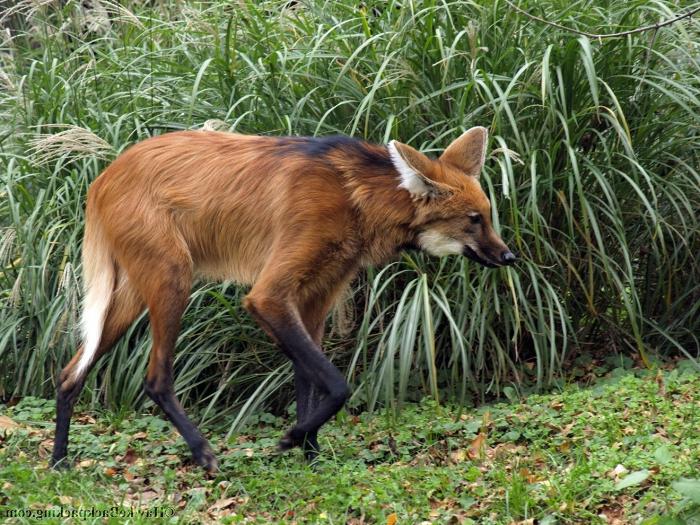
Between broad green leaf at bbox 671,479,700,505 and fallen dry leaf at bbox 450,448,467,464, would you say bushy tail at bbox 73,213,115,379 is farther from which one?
broad green leaf at bbox 671,479,700,505

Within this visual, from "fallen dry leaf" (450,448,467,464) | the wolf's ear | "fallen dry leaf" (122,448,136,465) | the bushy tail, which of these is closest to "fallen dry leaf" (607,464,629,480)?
"fallen dry leaf" (450,448,467,464)

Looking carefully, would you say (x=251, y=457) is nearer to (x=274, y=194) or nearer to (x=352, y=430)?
(x=352, y=430)

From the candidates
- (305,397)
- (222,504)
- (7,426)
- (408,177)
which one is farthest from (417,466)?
(7,426)

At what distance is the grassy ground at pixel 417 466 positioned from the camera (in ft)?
10.1

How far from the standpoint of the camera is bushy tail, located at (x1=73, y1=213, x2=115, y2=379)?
154 inches

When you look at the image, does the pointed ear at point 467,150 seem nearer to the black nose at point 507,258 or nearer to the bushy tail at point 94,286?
the black nose at point 507,258

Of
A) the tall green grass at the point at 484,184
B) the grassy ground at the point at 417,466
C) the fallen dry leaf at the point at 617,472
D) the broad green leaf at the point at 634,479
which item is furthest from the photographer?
the tall green grass at the point at 484,184

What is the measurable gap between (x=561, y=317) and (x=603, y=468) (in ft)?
4.17

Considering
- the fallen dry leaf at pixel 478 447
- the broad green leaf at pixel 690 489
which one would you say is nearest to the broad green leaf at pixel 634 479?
the broad green leaf at pixel 690 489

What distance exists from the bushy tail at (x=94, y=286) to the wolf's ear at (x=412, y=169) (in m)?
1.30

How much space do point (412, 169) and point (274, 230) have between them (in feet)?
2.02

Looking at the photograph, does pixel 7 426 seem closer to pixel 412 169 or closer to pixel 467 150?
pixel 412 169

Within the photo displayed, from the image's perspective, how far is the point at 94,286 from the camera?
13.3 ft

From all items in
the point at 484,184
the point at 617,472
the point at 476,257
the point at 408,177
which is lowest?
the point at 617,472
